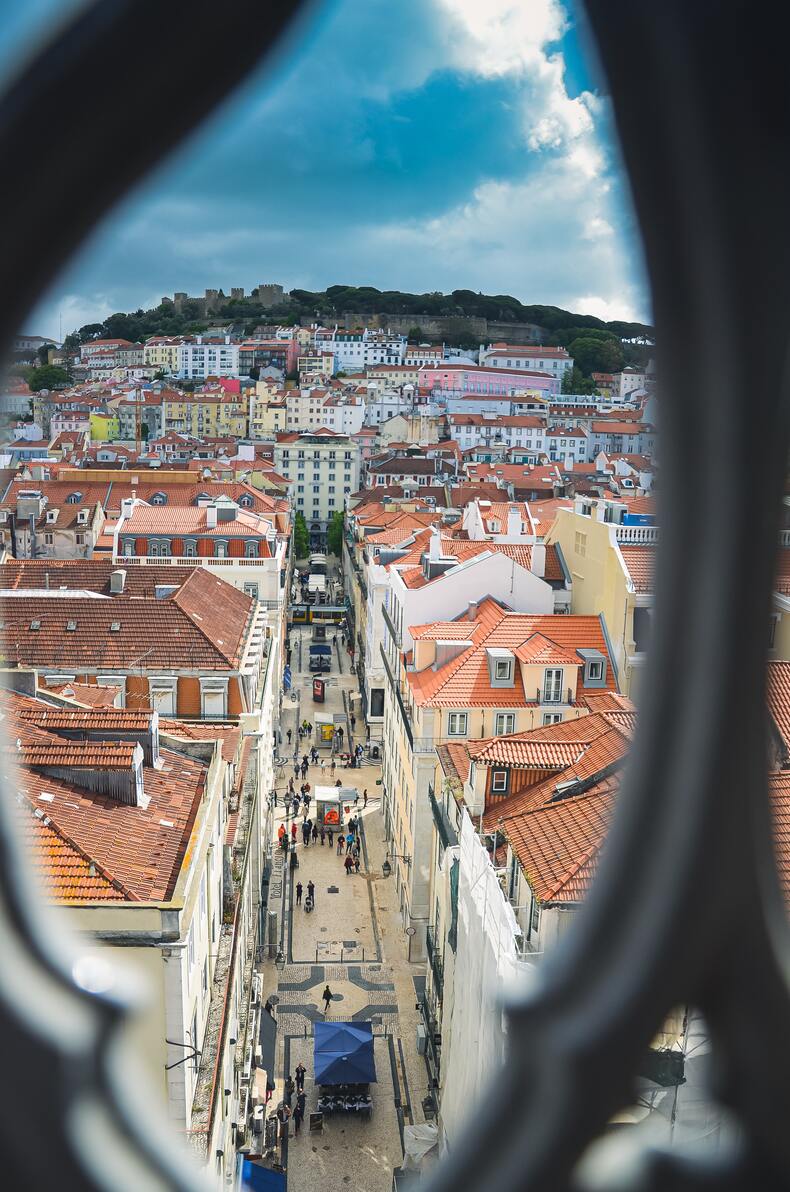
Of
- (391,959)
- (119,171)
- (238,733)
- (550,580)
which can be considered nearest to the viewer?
(119,171)

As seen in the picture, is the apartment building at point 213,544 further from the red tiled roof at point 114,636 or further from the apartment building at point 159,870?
the apartment building at point 159,870

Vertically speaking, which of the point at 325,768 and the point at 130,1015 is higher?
the point at 130,1015

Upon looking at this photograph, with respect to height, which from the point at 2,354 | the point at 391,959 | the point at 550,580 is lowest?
the point at 391,959

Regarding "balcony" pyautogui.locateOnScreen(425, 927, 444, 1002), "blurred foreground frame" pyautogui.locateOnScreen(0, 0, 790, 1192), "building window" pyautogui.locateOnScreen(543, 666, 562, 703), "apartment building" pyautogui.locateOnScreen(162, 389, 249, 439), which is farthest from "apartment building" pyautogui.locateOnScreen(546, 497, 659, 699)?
"apartment building" pyautogui.locateOnScreen(162, 389, 249, 439)

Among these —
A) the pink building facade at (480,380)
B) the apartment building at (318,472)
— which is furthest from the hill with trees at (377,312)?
the apartment building at (318,472)

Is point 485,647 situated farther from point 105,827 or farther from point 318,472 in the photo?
point 318,472

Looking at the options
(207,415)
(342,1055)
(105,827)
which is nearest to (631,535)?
(342,1055)

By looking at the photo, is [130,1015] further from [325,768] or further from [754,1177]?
[325,768]

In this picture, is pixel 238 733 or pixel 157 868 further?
pixel 238 733

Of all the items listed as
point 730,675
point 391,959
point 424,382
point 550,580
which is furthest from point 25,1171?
point 424,382
